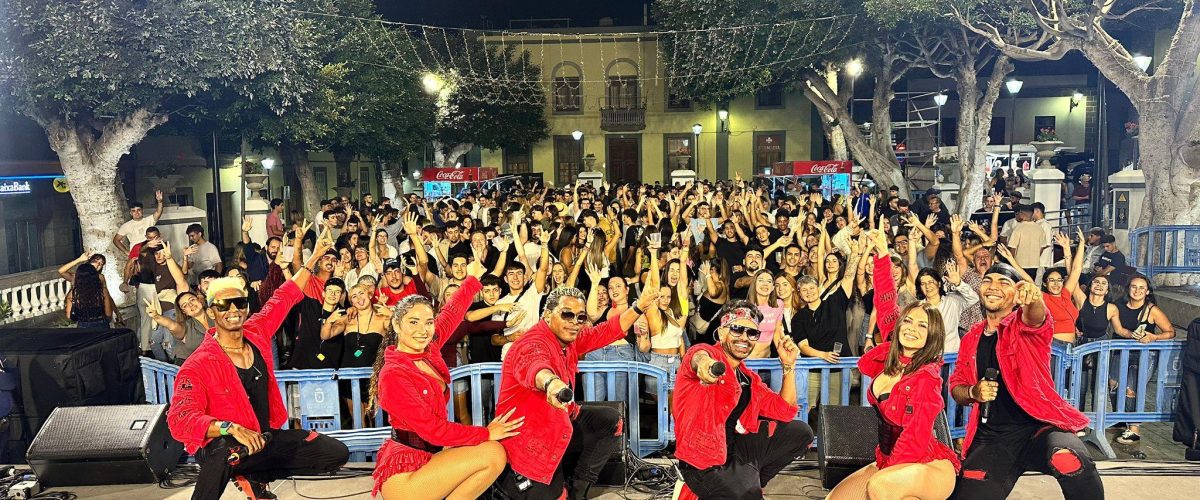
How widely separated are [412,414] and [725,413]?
1561 mm

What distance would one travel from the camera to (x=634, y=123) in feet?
148

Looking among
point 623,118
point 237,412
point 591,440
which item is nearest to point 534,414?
point 591,440

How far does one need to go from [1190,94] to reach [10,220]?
2250 cm

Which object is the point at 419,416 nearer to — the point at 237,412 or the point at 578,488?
the point at 237,412

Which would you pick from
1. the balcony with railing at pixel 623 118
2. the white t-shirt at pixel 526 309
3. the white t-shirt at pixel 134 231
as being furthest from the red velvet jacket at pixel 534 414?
the balcony with railing at pixel 623 118

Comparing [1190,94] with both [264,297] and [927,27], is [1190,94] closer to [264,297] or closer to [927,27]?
[927,27]

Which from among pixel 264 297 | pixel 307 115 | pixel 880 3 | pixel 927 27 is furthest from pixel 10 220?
pixel 927 27

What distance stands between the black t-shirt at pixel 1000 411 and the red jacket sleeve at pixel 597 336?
6.51ft

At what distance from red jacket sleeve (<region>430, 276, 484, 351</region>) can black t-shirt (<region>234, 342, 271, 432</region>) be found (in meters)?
1.00

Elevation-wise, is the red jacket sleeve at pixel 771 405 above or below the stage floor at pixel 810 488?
above

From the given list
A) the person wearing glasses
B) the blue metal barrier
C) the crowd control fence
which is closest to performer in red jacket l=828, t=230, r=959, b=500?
the crowd control fence

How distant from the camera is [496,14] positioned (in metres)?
49.4

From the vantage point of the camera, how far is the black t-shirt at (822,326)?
7363mm

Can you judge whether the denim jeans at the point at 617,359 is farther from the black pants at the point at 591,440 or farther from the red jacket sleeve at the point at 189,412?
the red jacket sleeve at the point at 189,412
